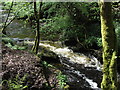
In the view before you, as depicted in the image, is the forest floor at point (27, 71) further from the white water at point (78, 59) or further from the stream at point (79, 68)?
the white water at point (78, 59)

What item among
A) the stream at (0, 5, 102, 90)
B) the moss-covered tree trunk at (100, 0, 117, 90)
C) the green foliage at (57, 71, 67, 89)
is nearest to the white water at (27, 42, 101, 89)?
the stream at (0, 5, 102, 90)

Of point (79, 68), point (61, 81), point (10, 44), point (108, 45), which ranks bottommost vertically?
point (79, 68)

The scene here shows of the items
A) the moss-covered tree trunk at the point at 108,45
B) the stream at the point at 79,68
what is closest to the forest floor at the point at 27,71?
the stream at the point at 79,68

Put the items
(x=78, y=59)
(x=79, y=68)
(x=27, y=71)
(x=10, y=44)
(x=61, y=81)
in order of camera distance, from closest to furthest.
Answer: (x=27, y=71) < (x=61, y=81) < (x=10, y=44) < (x=79, y=68) < (x=78, y=59)

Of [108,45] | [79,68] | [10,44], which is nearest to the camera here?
[108,45]

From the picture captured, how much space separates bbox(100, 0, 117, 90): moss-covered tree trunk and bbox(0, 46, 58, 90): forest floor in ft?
7.96

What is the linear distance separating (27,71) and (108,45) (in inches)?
120

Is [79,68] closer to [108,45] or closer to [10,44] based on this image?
[10,44]

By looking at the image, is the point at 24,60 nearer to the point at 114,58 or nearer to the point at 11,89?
the point at 11,89

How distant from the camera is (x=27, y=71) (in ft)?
16.4

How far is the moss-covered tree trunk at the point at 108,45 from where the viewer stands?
2.78m

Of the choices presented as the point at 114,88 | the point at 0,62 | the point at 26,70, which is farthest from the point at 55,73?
the point at 114,88

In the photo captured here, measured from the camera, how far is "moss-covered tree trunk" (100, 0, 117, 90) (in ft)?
9.11

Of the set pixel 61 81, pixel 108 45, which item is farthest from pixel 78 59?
pixel 108 45
